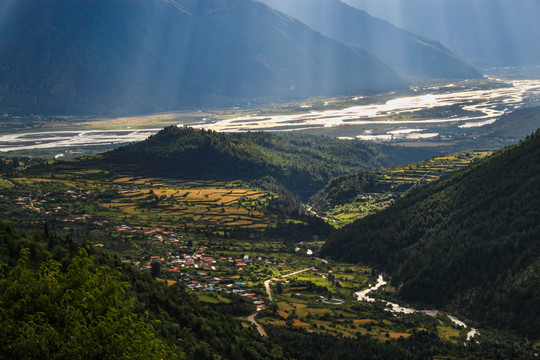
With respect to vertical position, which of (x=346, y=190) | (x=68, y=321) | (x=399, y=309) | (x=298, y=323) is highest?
(x=68, y=321)

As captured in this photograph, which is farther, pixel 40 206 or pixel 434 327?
pixel 40 206

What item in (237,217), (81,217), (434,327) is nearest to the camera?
(434,327)

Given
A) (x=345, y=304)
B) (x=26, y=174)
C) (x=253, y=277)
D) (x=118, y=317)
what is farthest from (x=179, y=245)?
(x=118, y=317)

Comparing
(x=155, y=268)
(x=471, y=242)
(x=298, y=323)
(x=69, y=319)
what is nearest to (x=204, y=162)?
(x=155, y=268)

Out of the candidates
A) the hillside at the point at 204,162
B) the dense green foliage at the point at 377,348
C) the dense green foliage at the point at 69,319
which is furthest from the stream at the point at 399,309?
the hillside at the point at 204,162

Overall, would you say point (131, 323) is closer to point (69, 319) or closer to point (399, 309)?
point (69, 319)

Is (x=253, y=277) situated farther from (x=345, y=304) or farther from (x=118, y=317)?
(x=118, y=317)

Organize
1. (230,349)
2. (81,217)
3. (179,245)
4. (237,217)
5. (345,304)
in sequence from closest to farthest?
(230,349), (345,304), (179,245), (81,217), (237,217)

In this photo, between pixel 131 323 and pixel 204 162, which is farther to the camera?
pixel 204 162
